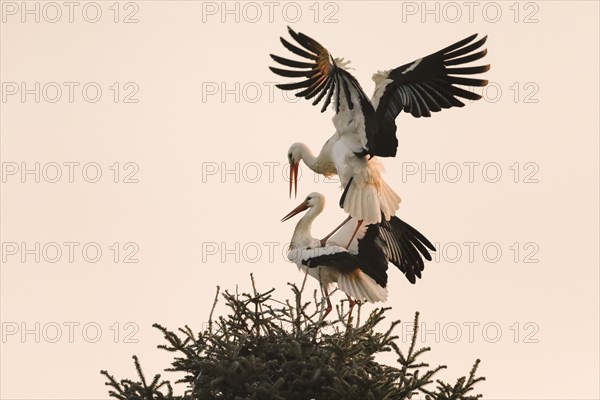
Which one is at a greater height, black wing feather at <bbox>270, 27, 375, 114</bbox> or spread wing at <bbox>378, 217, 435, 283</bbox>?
black wing feather at <bbox>270, 27, 375, 114</bbox>

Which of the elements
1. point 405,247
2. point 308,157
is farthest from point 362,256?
point 308,157

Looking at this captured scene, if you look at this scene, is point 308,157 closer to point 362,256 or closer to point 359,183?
point 359,183

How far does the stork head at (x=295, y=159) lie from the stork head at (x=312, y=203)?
121 mm

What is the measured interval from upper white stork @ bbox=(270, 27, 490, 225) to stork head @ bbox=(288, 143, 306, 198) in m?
0.28

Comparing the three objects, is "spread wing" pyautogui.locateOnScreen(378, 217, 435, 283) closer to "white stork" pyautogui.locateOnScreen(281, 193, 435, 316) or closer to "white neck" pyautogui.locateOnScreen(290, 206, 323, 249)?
"white stork" pyautogui.locateOnScreen(281, 193, 435, 316)

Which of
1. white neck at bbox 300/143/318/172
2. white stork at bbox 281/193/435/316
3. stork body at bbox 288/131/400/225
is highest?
white neck at bbox 300/143/318/172

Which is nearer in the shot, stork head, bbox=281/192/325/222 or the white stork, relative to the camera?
the white stork

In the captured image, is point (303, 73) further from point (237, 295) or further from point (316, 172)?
point (237, 295)

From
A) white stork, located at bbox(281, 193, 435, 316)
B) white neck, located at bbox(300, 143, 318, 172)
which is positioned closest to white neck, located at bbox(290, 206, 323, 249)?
white stork, located at bbox(281, 193, 435, 316)

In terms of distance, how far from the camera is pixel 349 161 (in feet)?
42.9

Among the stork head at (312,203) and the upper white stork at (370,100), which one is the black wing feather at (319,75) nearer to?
the upper white stork at (370,100)

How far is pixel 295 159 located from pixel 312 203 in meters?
0.41

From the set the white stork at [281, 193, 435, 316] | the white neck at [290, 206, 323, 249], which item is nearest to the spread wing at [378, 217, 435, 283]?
the white stork at [281, 193, 435, 316]

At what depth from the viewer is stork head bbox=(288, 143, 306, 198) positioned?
13.7m
